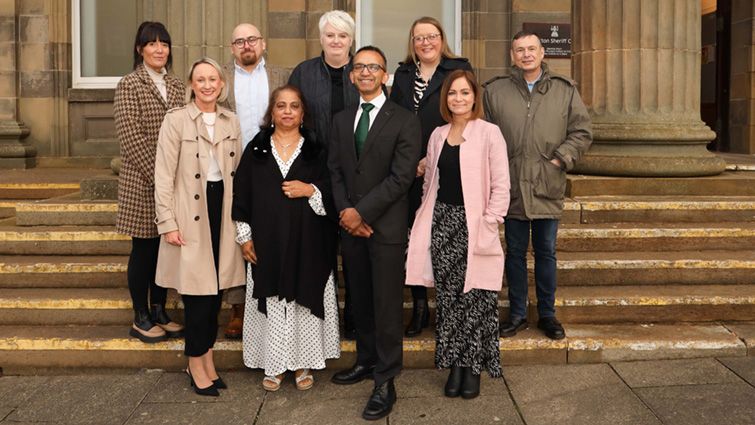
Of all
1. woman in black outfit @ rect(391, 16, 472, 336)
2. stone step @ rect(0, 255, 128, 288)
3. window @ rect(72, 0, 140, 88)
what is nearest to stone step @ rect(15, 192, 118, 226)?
stone step @ rect(0, 255, 128, 288)

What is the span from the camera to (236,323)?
5199 millimetres

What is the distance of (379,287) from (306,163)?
0.90 metres

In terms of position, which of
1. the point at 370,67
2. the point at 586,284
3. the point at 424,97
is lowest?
the point at 586,284

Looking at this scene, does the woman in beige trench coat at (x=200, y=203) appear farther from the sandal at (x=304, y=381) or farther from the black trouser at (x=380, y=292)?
the black trouser at (x=380, y=292)

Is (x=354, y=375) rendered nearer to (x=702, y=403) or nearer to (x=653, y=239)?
(x=702, y=403)

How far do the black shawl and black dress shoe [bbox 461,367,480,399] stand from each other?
0.99m

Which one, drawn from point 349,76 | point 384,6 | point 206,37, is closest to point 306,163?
point 349,76

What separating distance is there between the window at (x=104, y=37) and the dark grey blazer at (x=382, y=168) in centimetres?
779

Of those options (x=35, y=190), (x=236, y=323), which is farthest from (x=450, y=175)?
(x=35, y=190)

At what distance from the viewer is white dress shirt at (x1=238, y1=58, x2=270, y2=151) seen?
5035 millimetres

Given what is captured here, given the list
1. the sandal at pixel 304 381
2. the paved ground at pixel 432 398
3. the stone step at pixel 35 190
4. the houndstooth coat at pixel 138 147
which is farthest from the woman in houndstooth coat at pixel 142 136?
the stone step at pixel 35 190

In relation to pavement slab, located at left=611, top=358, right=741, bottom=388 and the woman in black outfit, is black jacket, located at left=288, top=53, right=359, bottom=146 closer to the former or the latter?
the woman in black outfit

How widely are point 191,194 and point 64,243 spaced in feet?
7.75

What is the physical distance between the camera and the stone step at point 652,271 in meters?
5.79
